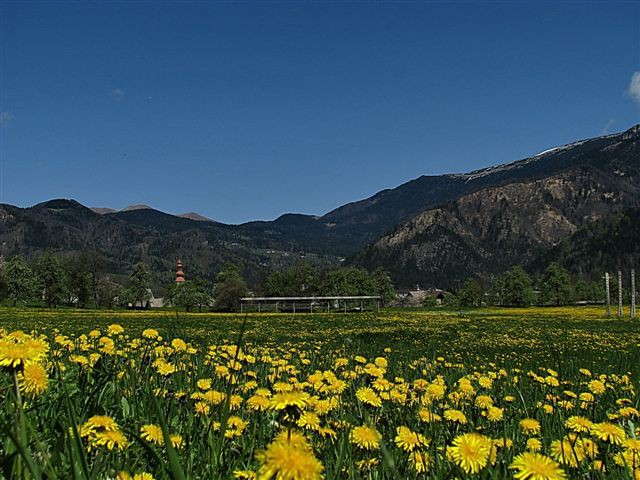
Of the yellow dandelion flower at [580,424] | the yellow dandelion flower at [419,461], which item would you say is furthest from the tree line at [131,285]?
the yellow dandelion flower at [419,461]

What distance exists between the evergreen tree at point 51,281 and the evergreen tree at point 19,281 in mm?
1653

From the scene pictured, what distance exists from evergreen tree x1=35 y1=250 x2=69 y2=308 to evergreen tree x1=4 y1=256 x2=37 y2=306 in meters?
1.65

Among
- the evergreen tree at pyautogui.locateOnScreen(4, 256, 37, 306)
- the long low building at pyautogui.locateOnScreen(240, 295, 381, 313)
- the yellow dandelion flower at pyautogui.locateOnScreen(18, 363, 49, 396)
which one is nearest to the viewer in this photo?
the yellow dandelion flower at pyautogui.locateOnScreen(18, 363, 49, 396)

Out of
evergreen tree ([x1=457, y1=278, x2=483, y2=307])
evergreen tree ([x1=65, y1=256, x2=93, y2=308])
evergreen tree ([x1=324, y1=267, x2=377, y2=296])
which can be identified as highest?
evergreen tree ([x1=65, y1=256, x2=93, y2=308])

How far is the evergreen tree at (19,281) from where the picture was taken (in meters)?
99.1

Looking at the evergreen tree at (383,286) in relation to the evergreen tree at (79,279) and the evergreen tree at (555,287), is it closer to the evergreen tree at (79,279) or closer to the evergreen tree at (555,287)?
the evergreen tree at (555,287)

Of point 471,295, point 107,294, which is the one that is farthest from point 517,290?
point 107,294

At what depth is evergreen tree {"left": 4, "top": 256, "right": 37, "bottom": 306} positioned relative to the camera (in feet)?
325

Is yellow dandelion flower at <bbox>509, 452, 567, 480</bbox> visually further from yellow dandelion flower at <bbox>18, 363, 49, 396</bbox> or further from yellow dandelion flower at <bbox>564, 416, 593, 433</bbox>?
yellow dandelion flower at <bbox>18, 363, 49, 396</bbox>

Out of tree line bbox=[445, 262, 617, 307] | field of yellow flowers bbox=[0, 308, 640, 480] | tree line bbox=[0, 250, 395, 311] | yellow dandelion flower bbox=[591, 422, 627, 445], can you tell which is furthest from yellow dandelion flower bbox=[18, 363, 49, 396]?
tree line bbox=[445, 262, 617, 307]

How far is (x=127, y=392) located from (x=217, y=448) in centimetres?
139

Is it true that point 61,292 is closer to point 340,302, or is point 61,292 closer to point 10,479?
point 340,302

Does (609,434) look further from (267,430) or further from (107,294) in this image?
(107,294)

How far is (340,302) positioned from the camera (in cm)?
11100
